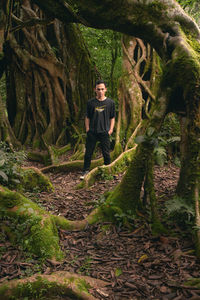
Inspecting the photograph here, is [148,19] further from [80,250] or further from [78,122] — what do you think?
[78,122]

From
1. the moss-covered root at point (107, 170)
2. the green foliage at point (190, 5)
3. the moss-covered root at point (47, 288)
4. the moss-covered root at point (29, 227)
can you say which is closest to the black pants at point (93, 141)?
the moss-covered root at point (107, 170)

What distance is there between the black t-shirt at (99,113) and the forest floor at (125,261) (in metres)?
2.20

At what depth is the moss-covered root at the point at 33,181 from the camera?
4.55m

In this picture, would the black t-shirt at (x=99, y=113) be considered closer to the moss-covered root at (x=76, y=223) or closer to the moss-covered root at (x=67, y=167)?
Result: the moss-covered root at (x=67, y=167)

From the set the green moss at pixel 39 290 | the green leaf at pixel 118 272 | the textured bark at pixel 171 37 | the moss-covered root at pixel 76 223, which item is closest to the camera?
the green moss at pixel 39 290

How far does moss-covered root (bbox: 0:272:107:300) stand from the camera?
83.9 inches

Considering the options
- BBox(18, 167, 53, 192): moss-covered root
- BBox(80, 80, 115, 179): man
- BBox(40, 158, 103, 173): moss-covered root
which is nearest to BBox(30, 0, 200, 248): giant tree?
BBox(18, 167, 53, 192): moss-covered root

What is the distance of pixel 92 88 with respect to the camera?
771 cm

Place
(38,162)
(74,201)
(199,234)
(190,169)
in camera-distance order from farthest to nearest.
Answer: (38,162) → (74,201) → (190,169) → (199,234)

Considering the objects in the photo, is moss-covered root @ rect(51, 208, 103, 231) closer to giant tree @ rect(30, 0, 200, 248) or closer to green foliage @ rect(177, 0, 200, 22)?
giant tree @ rect(30, 0, 200, 248)

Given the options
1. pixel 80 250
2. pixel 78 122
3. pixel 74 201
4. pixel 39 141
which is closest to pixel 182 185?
pixel 80 250

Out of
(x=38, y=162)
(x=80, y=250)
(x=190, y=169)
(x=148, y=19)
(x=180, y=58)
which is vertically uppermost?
(x=148, y=19)

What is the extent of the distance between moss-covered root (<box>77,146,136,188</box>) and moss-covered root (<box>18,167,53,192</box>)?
0.68 m

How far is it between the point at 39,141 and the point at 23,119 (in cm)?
88
